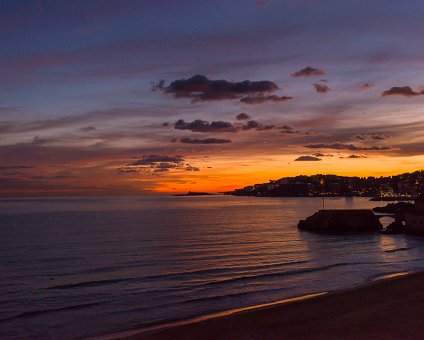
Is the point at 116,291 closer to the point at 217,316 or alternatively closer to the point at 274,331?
the point at 217,316

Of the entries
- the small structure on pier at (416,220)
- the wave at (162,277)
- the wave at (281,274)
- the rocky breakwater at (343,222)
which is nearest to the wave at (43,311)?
the wave at (162,277)

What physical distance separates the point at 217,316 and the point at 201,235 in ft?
186

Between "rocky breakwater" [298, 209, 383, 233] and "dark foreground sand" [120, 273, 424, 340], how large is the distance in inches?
2805

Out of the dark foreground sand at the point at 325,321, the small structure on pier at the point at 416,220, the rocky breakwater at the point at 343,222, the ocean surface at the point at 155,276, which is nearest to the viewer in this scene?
the dark foreground sand at the point at 325,321

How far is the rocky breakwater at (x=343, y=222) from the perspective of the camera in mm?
96938

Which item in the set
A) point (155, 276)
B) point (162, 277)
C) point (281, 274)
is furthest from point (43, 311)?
point (281, 274)

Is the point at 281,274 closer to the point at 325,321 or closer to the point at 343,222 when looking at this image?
the point at 325,321

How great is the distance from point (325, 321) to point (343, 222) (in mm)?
80436

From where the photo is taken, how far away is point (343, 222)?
321 feet

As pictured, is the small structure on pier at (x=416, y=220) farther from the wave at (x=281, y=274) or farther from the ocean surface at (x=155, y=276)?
the wave at (x=281, y=274)

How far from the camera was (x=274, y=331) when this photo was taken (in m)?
19.4

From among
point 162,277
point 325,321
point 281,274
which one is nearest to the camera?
point 325,321

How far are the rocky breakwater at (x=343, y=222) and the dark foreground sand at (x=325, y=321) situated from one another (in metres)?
71.2

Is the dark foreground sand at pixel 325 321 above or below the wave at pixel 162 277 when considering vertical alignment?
above
